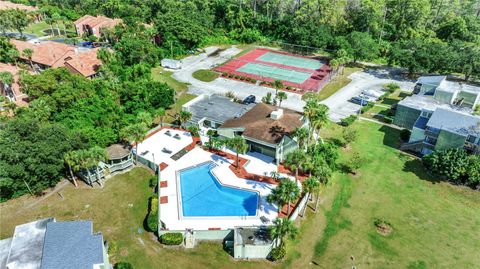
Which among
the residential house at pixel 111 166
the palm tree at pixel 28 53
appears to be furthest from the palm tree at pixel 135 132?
the palm tree at pixel 28 53

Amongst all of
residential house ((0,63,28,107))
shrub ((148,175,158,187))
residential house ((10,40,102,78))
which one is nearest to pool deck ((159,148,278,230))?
shrub ((148,175,158,187))

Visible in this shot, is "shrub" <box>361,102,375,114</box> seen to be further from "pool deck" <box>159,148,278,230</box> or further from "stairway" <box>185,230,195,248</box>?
"stairway" <box>185,230,195,248</box>

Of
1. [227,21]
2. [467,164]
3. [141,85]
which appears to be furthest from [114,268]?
[227,21]

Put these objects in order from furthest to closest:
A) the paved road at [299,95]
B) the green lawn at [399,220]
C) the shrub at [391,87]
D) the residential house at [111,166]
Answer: the shrub at [391,87], the paved road at [299,95], the residential house at [111,166], the green lawn at [399,220]

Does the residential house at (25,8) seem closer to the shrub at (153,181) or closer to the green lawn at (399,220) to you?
the shrub at (153,181)

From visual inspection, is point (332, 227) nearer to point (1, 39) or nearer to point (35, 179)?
point (35, 179)
